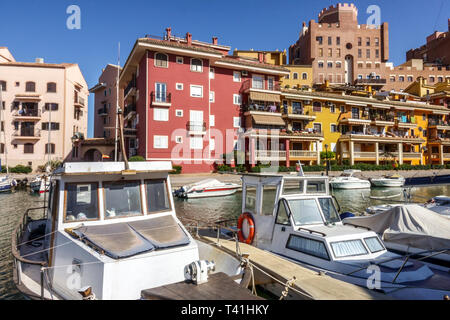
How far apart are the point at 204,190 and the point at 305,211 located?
19.6 meters

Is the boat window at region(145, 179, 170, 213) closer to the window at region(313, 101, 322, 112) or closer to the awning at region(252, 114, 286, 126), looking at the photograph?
the awning at region(252, 114, 286, 126)

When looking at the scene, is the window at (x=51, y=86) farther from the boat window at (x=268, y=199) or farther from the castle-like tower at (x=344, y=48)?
the castle-like tower at (x=344, y=48)

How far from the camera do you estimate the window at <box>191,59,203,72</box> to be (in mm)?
39219

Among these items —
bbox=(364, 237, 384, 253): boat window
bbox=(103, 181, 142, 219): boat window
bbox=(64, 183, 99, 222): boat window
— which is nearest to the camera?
bbox=(64, 183, 99, 222): boat window

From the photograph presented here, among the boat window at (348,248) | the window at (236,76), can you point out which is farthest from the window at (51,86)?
the boat window at (348,248)

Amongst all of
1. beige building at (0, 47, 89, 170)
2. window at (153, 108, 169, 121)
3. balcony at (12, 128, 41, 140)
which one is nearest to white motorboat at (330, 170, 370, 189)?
window at (153, 108, 169, 121)

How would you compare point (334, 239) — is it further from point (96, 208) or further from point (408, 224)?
point (96, 208)

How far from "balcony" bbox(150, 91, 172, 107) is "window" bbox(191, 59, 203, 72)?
205 inches

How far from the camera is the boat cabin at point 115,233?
19.3 feet

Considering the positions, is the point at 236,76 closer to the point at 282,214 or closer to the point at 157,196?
the point at 282,214

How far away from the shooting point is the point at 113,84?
176 feet

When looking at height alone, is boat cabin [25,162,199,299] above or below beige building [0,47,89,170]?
below

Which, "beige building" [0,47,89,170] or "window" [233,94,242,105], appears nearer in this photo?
"window" [233,94,242,105]
